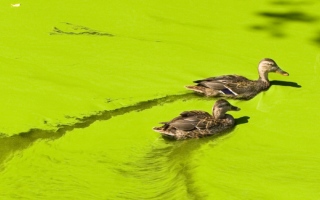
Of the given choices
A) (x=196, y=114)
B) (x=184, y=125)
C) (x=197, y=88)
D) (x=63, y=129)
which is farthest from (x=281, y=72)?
(x=63, y=129)

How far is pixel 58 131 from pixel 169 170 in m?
1.20

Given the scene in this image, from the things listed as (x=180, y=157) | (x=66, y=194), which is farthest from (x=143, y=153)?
(x=66, y=194)

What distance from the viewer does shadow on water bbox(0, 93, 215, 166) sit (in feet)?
15.4

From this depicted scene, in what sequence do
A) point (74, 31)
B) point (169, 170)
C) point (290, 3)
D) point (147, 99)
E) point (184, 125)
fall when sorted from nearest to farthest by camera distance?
point (169, 170)
point (184, 125)
point (147, 99)
point (74, 31)
point (290, 3)

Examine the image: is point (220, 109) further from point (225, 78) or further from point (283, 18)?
point (283, 18)

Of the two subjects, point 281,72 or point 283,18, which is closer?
point 281,72

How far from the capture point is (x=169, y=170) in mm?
4367

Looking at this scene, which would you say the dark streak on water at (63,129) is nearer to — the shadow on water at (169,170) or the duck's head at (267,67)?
the shadow on water at (169,170)

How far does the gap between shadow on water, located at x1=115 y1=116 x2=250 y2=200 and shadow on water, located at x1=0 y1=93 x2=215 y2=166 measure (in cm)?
69

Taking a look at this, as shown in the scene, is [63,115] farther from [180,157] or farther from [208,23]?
[208,23]

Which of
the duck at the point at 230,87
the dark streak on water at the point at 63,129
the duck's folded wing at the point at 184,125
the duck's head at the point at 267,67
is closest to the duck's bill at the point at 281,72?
the duck's head at the point at 267,67

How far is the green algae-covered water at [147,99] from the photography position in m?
4.18

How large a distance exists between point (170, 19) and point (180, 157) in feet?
12.0

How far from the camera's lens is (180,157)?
4.62 meters
